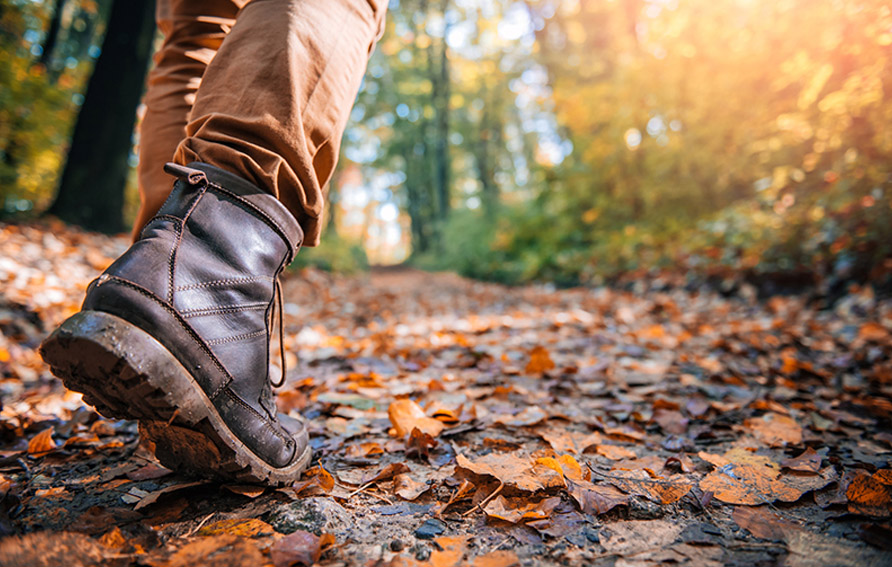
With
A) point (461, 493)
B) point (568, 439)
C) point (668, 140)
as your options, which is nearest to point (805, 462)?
point (568, 439)

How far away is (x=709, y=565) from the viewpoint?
2.47 feet

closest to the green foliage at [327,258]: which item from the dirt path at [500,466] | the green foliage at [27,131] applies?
the green foliage at [27,131]

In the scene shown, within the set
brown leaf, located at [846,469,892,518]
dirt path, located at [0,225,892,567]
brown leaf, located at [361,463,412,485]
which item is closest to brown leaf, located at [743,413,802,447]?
dirt path, located at [0,225,892,567]

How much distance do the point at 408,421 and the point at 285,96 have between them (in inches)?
34.5

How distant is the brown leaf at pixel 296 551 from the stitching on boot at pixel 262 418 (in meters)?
0.22

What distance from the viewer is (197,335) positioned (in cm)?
84

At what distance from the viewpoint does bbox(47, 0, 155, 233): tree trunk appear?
494 centimetres

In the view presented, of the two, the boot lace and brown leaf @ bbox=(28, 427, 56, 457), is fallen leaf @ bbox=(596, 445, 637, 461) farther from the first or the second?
brown leaf @ bbox=(28, 427, 56, 457)

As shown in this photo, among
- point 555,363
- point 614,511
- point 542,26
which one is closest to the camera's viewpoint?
point 614,511

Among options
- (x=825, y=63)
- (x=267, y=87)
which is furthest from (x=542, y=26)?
(x=267, y=87)

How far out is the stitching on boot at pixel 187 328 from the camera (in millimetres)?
790

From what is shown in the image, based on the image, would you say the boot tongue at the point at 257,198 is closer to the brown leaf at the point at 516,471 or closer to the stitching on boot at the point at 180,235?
the stitching on boot at the point at 180,235

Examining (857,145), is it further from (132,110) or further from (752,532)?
(132,110)

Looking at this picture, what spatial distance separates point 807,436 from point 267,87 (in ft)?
5.51
